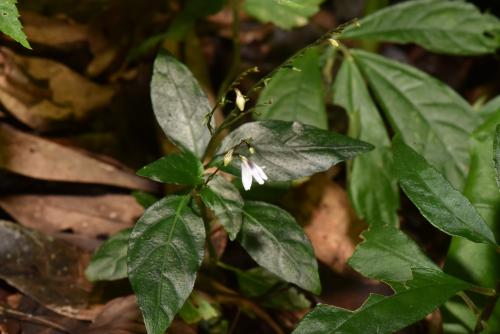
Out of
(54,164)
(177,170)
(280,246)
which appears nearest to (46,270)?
(54,164)

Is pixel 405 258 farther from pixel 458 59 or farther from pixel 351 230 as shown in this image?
pixel 458 59

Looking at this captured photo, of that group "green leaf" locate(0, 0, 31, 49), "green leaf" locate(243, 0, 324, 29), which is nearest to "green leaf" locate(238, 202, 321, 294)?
"green leaf" locate(0, 0, 31, 49)

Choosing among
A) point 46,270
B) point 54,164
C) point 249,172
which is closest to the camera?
point 249,172

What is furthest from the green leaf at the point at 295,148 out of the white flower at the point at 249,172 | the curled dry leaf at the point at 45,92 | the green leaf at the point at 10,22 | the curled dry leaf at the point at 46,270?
the curled dry leaf at the point at 45,92

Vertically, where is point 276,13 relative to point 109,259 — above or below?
above

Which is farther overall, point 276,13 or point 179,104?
point 276,13

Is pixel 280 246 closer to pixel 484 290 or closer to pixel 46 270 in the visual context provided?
pixel 484 290
